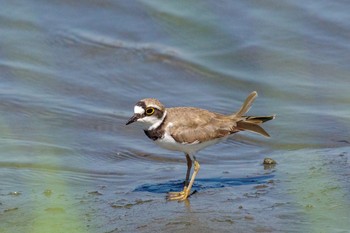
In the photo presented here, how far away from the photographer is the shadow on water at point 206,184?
23.9 feet

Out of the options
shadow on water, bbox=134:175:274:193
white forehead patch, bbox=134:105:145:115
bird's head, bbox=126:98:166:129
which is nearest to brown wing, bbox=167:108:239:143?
bird's head, bbox=126:98:166:129

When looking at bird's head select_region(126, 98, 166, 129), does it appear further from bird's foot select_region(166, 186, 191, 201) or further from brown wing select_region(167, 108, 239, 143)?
bird's foot select_region(166, 186, 191, 201)

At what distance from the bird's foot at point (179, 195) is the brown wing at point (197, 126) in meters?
0.43

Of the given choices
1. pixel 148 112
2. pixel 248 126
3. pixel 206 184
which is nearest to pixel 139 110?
pixel 148 112

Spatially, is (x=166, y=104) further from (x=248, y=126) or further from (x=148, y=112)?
(x=148, y=112)

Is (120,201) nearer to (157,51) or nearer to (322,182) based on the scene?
(322,182)

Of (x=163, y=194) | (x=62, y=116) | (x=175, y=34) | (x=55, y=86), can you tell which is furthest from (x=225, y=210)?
(x=175, y=34)

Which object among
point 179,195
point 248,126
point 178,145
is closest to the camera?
point 179,195

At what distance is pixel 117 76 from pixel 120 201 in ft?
12.2

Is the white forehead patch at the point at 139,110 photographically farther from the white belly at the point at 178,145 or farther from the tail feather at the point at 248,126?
the tail feather at the point at 248,126

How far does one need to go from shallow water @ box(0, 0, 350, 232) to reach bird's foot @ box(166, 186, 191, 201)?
0.24 feet

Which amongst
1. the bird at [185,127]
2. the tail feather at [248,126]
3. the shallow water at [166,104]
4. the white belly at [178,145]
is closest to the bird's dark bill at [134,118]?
the bird at [185,127]

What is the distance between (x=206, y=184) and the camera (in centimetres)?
742

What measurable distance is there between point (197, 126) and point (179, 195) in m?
0.67
